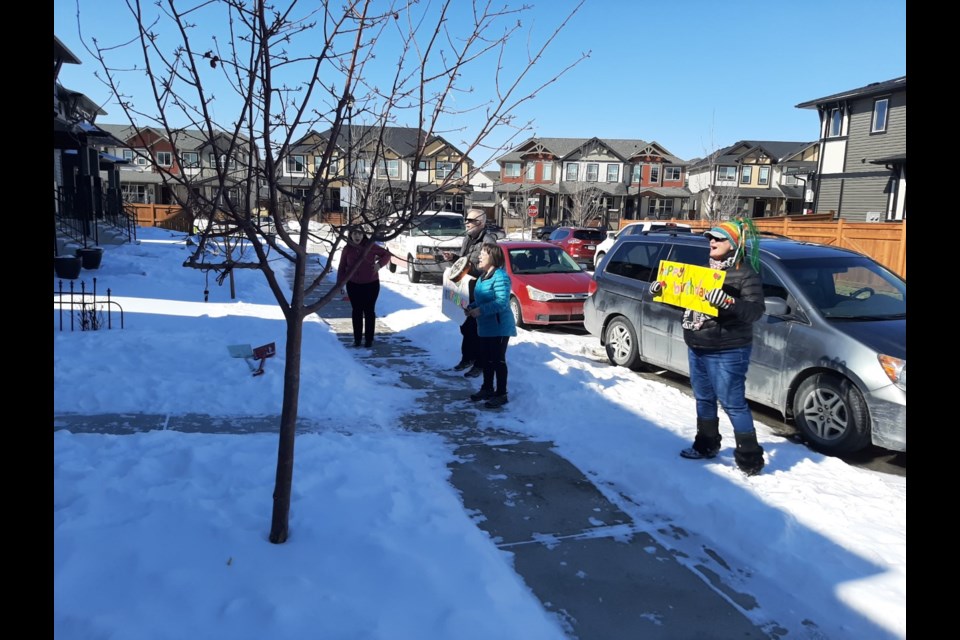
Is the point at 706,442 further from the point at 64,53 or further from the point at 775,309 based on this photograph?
the point at 64,53

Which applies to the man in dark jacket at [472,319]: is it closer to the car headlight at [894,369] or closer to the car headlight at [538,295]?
the car headlight at [538,295]

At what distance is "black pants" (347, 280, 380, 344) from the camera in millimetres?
9461

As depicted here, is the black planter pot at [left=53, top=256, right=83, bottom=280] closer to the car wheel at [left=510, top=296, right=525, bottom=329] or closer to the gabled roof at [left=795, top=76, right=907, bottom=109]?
the car wheel at [left=510, top=296, right=525, bottom=329]

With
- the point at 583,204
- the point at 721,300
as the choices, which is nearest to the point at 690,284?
the point at 721,300

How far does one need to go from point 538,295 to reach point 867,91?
25.6 meters

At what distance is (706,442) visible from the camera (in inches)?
213

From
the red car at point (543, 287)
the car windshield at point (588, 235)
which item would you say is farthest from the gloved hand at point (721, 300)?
the car windshield at point (588, 235)

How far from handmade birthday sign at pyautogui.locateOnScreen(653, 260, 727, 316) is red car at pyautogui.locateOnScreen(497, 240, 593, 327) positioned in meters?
5.41

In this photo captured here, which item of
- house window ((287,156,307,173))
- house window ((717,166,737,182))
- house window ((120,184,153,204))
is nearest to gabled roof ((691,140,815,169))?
house window ((717,166,737,182))

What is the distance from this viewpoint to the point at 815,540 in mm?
4109

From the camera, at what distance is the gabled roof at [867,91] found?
93.1 feet

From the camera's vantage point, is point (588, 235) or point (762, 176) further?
point (762, 176)

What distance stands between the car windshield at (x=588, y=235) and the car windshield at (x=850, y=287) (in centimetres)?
2038
